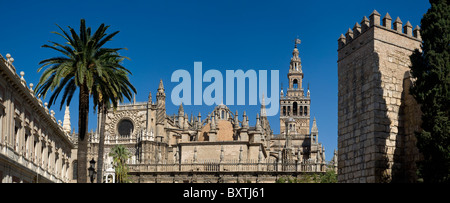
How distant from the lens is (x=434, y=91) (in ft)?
59.1

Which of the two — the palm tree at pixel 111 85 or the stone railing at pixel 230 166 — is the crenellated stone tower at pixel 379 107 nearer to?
the palm tree at pixel 111 85

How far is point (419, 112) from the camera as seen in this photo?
779 inches

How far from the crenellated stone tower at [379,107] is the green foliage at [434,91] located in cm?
153

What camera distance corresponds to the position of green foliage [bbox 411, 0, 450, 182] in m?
17.7

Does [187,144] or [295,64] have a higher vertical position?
[295,64]

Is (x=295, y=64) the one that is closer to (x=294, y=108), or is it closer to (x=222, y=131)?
(x=294, y=108)

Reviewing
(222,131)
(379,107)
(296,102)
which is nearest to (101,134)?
(379,107)

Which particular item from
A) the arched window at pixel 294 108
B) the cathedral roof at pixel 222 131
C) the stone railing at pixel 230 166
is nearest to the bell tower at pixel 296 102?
the arched window at pixel 294 108

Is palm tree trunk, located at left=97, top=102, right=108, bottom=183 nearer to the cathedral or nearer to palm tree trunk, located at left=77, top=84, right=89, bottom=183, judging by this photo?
palm tree trunk, located at left=77, top=84, right=89, bottom=183

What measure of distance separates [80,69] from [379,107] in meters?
13.7

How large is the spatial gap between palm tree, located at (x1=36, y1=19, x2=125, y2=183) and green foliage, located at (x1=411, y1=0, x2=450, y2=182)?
14375 mm
